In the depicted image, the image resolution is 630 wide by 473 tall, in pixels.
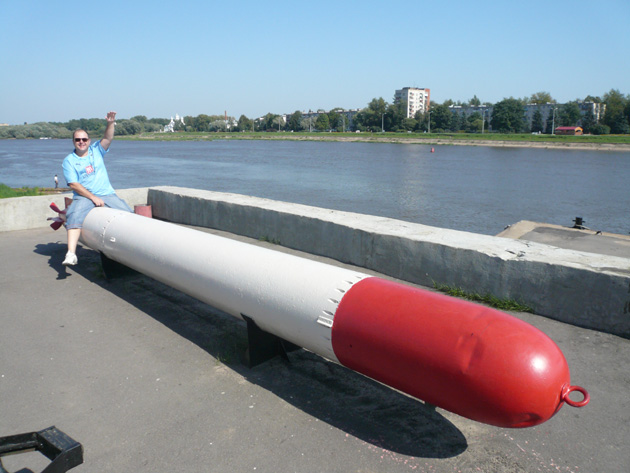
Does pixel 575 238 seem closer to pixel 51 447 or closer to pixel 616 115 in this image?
pixel 51 447

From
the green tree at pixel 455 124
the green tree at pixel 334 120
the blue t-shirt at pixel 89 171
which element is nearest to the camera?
the blue t-shirt at pixel 89 171

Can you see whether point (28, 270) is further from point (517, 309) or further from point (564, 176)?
point (564, 176)

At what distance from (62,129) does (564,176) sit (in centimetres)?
16143

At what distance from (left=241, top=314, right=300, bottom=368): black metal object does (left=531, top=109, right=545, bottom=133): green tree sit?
129878mm

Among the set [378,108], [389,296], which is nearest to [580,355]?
[389,296]

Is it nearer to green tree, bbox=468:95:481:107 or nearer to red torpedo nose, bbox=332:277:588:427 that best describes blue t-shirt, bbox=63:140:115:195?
red torpedo nose, bbox=332:277:588:427

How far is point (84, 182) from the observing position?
238 inches

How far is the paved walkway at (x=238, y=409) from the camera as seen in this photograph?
267 cm

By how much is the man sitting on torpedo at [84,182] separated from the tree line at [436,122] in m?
84.3

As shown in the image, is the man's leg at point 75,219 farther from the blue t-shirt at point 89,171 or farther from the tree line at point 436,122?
the tree line at point 436,122

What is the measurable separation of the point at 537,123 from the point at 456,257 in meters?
130

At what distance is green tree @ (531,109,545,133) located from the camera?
4707 inches

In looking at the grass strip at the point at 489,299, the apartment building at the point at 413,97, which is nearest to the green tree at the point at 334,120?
the apartment building at the point at 413,97

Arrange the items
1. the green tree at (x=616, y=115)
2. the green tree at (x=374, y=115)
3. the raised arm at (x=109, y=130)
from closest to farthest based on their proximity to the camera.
A: the raised arm at (x=109, y=130), the green tree at (x=616, y=115), the green tree at (x=374, y=115)
